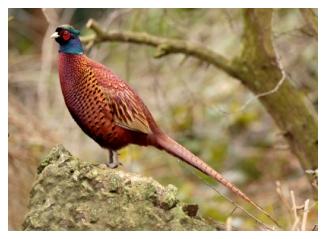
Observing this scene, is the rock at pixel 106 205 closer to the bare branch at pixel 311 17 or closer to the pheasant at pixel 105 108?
the pheasant at pixel 105 108

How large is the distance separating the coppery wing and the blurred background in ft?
11.3

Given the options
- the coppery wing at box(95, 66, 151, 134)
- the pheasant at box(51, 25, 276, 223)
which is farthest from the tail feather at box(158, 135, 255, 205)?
the coppery wing at box(95, 66, 151, 134)

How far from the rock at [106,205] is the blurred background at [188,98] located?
3629mm

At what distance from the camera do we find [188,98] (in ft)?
31.3

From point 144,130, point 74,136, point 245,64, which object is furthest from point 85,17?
point 144,130

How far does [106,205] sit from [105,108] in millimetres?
601

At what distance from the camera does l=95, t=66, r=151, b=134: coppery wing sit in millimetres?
4793

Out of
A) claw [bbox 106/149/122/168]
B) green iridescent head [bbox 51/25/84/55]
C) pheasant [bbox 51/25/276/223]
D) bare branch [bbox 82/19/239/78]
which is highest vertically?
bare branch [bbox 82/19/239/78]

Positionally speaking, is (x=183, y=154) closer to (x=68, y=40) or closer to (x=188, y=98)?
(x=68, y=40)

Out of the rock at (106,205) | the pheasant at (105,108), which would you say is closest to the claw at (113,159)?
the pheasant at (105,108)

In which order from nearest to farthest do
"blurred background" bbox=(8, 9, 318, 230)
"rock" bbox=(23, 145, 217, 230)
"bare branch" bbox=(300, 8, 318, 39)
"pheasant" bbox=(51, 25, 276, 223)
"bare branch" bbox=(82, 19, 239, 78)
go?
"rock" bbox=(23, 145, 217, 230) < "pheasant" bbox=(51, 25, 276, 223) < "bare branch" bbox=(300, 8, 318, 39) < "bare branch" bbox=(82, 19, 239, 78) < "blurred background" bbox=(8, 9, 318, 230)

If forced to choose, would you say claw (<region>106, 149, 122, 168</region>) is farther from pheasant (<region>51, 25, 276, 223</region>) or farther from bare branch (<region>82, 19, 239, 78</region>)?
bare branch (<region>82, 19, 239, 78</region>)

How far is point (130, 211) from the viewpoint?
14.8 ft
